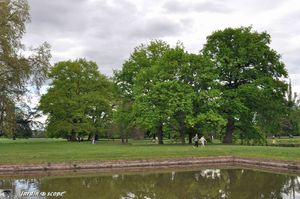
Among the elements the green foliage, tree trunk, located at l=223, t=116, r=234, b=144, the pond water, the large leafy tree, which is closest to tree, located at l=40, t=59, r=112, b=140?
Answer: the green foliage

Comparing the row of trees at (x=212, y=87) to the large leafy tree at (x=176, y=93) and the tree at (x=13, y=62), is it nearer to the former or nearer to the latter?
the large leafy tree at (x=176, y=93)

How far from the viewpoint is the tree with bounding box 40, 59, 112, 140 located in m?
65.6

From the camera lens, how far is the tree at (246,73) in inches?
1892

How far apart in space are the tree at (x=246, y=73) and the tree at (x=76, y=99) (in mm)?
25449

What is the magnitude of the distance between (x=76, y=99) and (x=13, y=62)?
89.5 ft

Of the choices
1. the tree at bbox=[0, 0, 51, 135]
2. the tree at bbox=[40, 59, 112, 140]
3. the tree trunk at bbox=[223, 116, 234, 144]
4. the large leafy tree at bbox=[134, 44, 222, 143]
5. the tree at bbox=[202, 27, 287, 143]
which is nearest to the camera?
the tree at bbox=[0, 0, 51, 135]

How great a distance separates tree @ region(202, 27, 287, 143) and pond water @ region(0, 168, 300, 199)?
20538 millimetres

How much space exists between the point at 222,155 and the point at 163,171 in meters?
8.42

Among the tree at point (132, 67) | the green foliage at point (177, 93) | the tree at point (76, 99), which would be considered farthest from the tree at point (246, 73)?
the tree at point (76, 99)

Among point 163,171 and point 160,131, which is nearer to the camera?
point 163,171

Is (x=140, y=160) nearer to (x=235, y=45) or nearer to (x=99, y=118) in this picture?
(x=235, y=45)

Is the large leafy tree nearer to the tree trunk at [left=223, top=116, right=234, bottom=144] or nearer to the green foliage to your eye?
the green foliage

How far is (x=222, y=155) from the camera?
35.8 metres

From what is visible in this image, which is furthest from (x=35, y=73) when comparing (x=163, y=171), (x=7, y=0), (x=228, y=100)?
(x=228, y=100)
